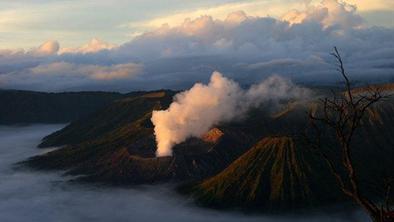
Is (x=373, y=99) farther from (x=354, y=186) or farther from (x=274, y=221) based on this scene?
(x=274, y=221)

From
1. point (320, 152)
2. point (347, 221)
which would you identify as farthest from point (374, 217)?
point (347, 221)

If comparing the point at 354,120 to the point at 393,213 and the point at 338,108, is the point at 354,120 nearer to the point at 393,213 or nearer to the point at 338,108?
the point at 338,108

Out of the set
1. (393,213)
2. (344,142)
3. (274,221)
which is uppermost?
(344,142)

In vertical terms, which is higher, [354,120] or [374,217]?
[354,120]

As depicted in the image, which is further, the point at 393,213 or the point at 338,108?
the point at 393,213

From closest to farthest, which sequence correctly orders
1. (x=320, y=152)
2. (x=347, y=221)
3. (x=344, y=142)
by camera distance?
1. (x=344, y=142)
2. (x=320, y=152)
3. (x=347, y=221)

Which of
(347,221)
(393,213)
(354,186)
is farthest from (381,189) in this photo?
(347,221)

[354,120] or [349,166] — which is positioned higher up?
[354,120]

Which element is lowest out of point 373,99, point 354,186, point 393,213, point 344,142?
point 393,213

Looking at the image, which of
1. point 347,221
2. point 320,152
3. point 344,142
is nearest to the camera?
point 344,142
